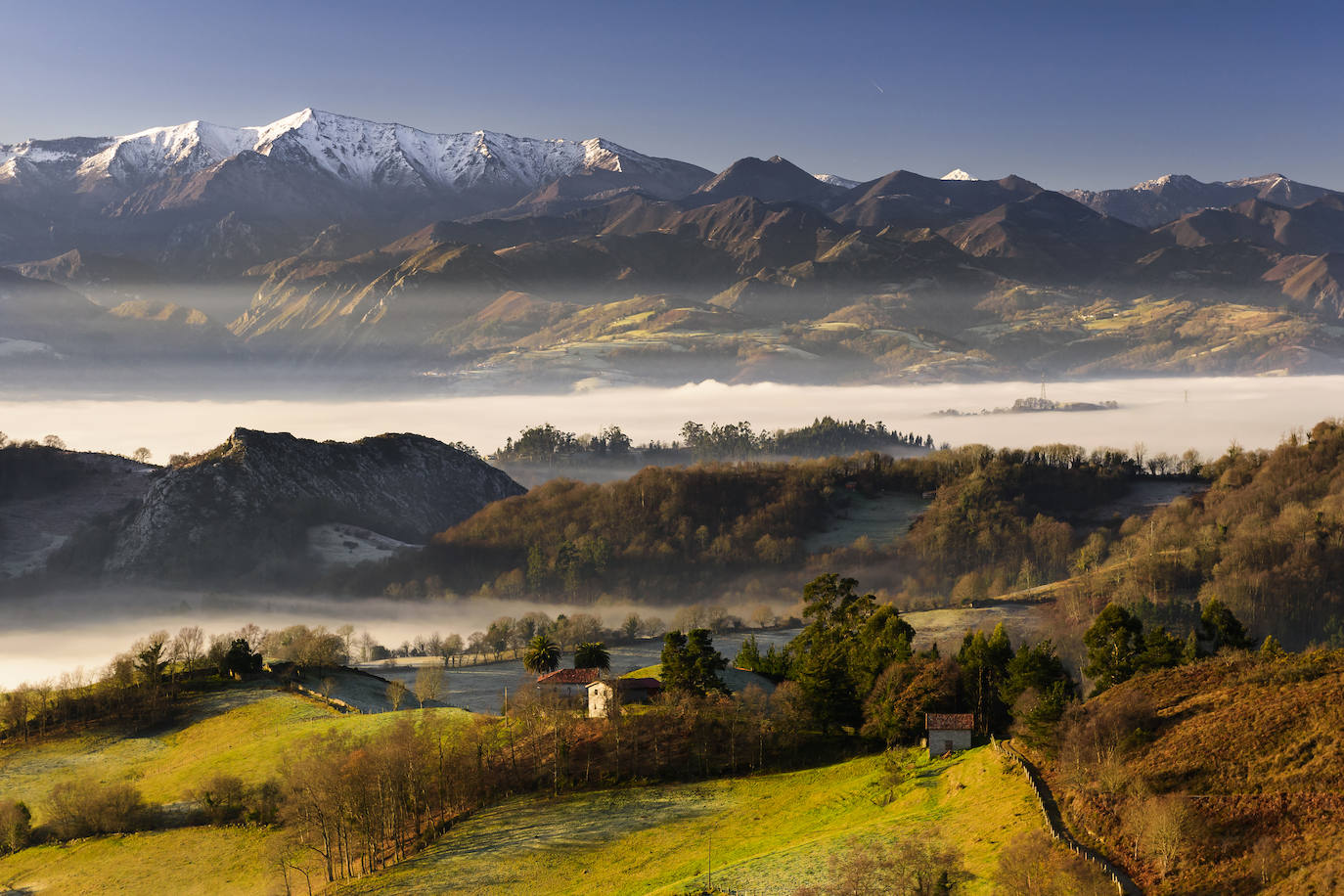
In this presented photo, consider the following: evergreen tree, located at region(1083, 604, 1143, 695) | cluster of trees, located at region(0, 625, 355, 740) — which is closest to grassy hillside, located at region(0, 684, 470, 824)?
cluster of trees, located at region(0, 625, 355, 740)

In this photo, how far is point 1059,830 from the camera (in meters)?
67.3

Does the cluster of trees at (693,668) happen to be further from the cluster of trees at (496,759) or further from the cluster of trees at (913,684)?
the cluster of trees at (913,684)

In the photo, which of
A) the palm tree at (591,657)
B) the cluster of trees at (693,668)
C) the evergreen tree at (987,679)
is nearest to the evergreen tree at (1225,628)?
the evergreen tree at (987,679)

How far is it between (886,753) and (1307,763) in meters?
37.9

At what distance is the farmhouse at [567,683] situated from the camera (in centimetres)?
12597

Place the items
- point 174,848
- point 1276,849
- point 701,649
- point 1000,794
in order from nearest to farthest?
point 1276,849 → point 1000,794 → point 174,848 → point 701,649

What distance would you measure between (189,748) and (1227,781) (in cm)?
10912

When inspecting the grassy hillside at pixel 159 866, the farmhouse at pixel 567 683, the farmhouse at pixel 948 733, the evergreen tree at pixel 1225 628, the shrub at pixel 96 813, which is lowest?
the grassy hillside at pixel 159 866

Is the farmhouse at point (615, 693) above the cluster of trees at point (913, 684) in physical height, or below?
below

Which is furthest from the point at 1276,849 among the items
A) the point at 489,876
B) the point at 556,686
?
the point at 556,686

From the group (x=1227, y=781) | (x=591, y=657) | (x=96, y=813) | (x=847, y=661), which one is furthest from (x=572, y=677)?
(x=1227, y=781)

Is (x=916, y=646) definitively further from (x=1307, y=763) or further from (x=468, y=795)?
(x=1307, y=763)

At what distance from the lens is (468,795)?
10375cm

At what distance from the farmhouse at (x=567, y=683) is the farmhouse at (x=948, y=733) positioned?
1716 inches
